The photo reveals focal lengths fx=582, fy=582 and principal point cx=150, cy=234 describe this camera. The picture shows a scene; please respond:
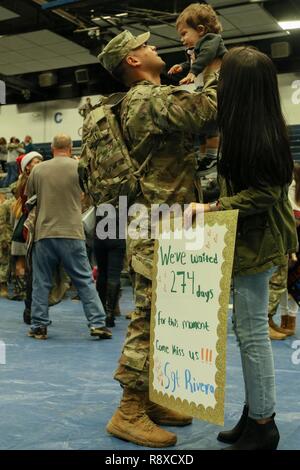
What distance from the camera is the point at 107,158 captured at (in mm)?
2195

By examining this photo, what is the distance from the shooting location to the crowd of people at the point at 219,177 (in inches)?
71.7

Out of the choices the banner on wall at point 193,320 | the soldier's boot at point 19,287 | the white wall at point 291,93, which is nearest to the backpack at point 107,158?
the banner on wall at point 193,320

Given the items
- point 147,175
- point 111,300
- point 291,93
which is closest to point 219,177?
point 147,175

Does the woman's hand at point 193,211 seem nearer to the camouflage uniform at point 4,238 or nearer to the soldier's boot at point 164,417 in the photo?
the soldier's boot at point 164,417

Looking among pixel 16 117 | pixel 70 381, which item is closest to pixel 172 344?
pixel 70 381

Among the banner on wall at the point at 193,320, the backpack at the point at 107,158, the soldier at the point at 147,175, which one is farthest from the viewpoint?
the backpack at the point at 107,158

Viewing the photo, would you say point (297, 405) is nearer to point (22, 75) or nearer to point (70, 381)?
point (70, 381)

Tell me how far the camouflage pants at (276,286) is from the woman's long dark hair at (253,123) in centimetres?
249

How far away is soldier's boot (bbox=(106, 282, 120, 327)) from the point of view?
4844mm

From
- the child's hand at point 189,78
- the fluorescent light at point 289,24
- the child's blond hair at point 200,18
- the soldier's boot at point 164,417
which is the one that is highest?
the fluorescent light at point 289,24

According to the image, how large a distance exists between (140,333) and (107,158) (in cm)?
66

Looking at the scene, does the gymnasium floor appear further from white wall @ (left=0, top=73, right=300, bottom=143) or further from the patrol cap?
white wall @ (left=0, top=73, right=300, bottom=143)

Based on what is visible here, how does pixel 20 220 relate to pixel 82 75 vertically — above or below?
below

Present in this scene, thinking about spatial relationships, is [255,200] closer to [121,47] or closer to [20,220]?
[121,47]
